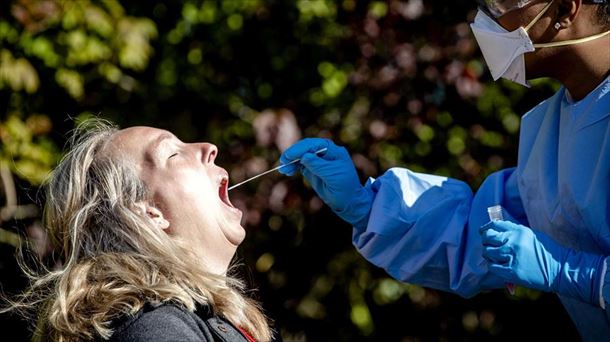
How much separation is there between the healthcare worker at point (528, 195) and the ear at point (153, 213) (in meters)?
0.58

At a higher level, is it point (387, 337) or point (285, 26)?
point (285, 26)

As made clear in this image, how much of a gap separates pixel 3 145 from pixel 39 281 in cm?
177

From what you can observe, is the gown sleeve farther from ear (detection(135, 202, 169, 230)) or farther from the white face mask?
ear (detection(135, 202, 169, 230))

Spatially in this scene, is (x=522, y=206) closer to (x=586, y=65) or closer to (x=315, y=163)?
(x=586, y=65)

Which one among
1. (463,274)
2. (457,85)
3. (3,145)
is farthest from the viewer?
(3,145)

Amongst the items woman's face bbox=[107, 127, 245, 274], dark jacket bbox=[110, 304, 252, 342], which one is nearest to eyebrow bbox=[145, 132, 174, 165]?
woman's face bbox=[107, 127, 245, 274]

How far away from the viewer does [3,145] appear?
412cm

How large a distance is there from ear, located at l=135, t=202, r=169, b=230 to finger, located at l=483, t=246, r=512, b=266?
2.58ft

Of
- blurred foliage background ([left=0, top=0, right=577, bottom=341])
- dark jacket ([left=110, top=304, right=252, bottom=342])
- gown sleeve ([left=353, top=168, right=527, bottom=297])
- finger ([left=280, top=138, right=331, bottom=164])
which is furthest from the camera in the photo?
blurred foliage background ([left=0, top=0, right=577, bottom=341])

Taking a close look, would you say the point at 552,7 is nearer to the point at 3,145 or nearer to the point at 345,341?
the point at 345,341

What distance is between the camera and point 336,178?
2846 millimetres

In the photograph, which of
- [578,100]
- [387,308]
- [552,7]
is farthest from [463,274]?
[387,308]

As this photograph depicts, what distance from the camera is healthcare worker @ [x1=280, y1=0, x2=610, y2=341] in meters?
2.40

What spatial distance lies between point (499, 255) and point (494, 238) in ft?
0.14
